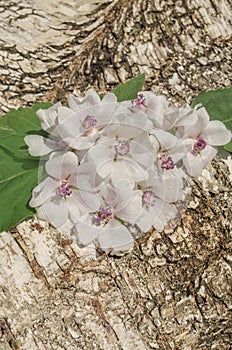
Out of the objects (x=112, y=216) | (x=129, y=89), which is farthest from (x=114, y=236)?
(x=129, y=89)

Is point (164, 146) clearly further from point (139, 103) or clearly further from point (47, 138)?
point (47, 138)

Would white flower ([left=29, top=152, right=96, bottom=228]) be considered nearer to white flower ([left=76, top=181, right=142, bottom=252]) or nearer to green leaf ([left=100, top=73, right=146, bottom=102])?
white flower ([left=76, top=181, right=142, bottom=252])

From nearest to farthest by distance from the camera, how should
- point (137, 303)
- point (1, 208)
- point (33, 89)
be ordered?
point (1, 208), point (137, 303), point (33, 89)

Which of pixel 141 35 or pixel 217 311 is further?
pixel 141 35

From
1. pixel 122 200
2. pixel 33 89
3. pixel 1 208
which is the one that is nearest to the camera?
pixel 122 200

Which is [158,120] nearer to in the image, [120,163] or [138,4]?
[120,163]

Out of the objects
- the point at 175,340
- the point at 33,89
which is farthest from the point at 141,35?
the point at 175,340
